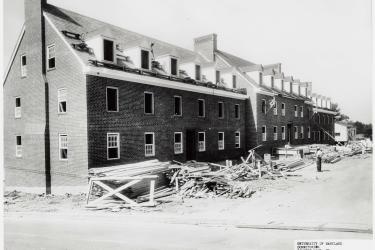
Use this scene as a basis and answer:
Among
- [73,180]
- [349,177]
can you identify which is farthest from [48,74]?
[349,177]

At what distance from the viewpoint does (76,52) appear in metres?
15.8

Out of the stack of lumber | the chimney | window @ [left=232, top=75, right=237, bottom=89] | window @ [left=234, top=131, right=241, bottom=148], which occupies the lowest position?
the stack of lumber

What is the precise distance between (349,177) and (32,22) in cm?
1963

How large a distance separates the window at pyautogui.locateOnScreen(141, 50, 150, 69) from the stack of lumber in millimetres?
6118

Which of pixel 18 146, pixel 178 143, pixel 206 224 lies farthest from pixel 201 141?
pixel 206 224

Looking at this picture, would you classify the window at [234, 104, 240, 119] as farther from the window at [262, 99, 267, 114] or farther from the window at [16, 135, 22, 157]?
the window at [16, 135, 22, 157]

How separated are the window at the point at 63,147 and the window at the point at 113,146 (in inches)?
89.8

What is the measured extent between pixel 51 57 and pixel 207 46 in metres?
16.5

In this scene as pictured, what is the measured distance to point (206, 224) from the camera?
9680 millimetres

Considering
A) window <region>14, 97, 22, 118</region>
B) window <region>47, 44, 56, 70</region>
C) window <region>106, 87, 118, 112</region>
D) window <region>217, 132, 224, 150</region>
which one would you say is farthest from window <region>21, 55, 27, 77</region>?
window <region>217, 132, 224, 150</region>

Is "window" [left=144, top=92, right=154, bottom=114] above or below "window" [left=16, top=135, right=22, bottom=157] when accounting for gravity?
above

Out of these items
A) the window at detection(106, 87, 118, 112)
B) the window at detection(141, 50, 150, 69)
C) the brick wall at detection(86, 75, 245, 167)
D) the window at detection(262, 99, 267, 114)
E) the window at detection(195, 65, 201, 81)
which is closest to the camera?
the brick wall at detection(86, 75, 245, 167)

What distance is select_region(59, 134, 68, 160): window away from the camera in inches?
647

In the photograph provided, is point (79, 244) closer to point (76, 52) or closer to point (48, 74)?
point (76, 52)
